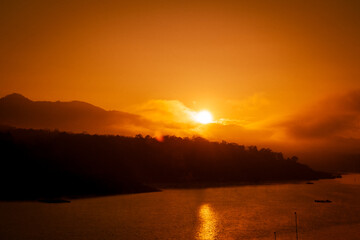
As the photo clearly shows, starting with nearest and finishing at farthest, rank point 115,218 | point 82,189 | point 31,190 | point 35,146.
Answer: point 115,218 → point 31,190 → point 82,189 → point 35,146

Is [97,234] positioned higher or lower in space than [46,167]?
lower

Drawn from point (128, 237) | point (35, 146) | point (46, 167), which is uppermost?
point (35, 146)

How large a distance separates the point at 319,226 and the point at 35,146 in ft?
516

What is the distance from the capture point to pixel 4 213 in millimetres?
91500

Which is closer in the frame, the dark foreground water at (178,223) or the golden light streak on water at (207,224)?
the golden light streak on water at (207,224)

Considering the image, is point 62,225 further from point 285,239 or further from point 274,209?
point 274,209

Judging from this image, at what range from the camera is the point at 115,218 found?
8350 centimetres

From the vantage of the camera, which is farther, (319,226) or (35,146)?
(35,146)

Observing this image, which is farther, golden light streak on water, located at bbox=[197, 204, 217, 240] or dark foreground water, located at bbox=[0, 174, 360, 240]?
dark foreground water, located at bbox=[0, 174, 360, 240]

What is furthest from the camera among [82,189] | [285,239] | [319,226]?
[82,189]

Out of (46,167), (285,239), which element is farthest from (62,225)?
(46,167)

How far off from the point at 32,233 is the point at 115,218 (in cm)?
2259

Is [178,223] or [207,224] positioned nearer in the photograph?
[207,224]

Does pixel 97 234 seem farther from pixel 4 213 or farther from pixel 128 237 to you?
pixel 4 213
